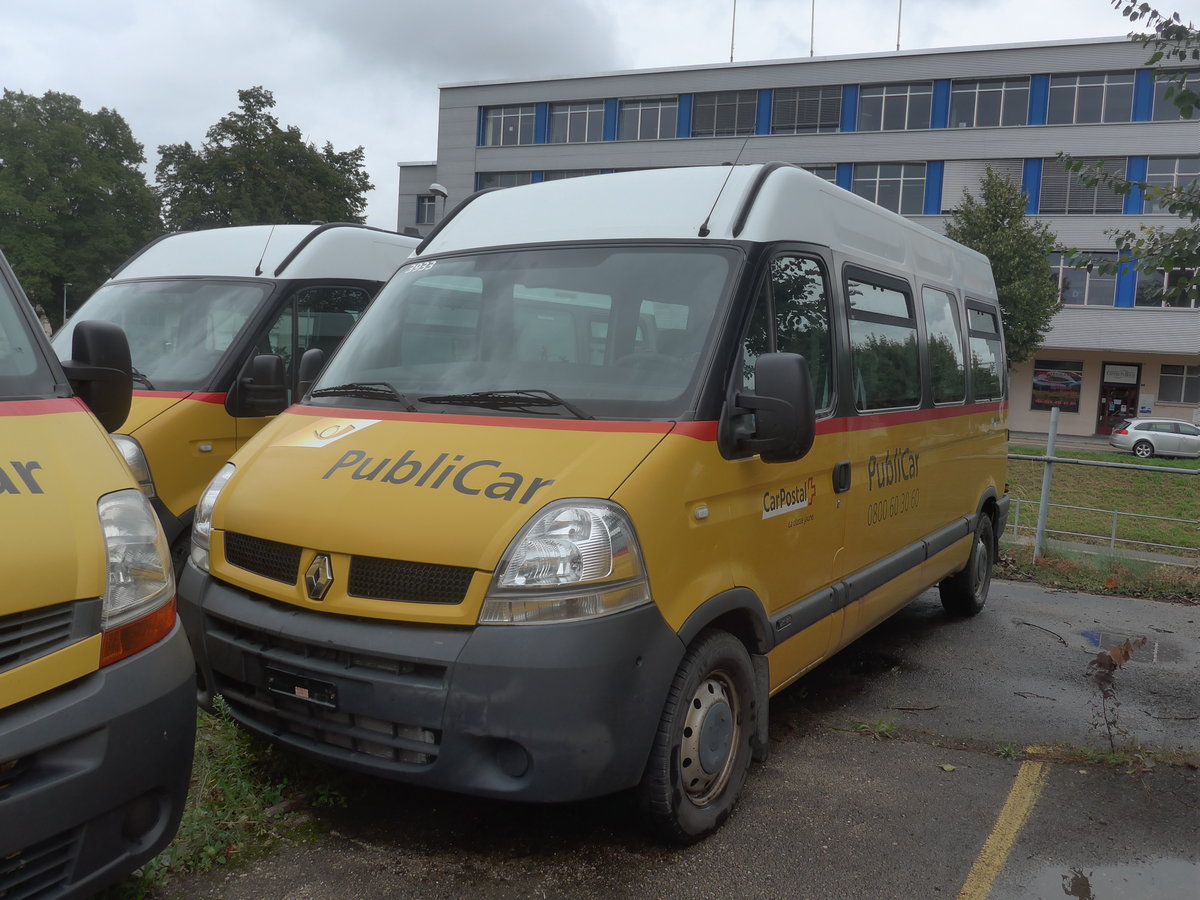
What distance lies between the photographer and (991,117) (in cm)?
4119

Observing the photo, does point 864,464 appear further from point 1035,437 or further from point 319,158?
point 319,158

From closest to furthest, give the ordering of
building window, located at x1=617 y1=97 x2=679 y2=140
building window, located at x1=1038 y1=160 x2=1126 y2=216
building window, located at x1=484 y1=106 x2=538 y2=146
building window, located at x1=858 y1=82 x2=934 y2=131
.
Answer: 1. building window, located at x1=1038 y1=160 x2=1126 y2=216
2. building window, located at x1=858 y1=82 x2=934 y2=131
3. building window, located at x1=617 y1=97 x2=679 y2=140
4. building window, located at x1=484 y1=106 x2=538 y2=146

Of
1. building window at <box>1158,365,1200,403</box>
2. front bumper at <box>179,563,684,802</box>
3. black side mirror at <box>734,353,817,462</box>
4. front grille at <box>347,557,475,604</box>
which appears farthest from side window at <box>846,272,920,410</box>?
building window at <box>1158,365,1200,403</box>

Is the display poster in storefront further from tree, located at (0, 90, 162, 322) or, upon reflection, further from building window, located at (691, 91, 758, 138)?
tree, located at (0, 90, 162, 322)

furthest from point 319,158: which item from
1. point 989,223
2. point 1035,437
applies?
point 1035,437

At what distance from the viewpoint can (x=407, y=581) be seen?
3264mm

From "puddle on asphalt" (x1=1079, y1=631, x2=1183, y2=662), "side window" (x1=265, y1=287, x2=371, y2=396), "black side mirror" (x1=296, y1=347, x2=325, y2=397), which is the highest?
"side window" (x1=265, y1=287, x2=371, y2=396)

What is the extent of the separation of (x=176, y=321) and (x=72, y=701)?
463cm

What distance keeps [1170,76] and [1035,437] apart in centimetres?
3831

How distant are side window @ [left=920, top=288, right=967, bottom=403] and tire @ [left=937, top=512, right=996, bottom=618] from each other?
1297 mm

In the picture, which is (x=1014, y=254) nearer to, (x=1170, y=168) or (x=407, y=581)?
(x=1170, y=168)

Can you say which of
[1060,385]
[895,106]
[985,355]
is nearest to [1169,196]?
[985,355]

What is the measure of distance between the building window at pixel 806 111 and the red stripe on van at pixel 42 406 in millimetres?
43921

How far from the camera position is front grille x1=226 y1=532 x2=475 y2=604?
3.20 m
